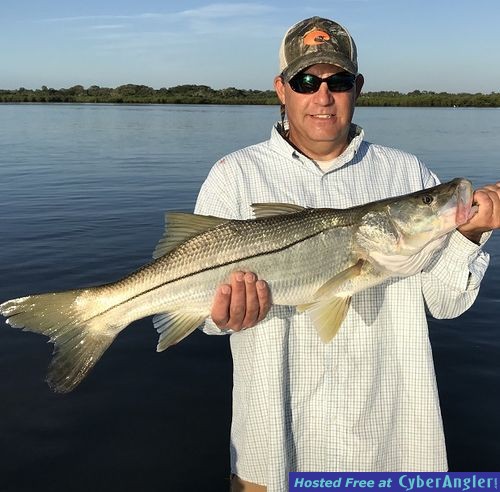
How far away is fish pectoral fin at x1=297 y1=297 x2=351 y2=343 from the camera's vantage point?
126 inches

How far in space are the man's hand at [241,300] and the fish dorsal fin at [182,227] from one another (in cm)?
39

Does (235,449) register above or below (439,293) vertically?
below

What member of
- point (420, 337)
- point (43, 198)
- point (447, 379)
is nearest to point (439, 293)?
point (420, 337)

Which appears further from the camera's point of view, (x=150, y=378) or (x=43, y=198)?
(x=43, y=198)

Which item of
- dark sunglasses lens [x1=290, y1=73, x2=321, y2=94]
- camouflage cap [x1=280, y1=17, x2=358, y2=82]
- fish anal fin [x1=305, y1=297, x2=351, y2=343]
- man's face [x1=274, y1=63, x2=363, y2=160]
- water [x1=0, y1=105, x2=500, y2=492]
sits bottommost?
water [x1=0, y1=105, x2=500, y2=492]

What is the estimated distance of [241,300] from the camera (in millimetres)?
3180

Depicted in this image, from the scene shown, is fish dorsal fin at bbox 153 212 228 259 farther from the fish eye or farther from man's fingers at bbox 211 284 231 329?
the fish eye

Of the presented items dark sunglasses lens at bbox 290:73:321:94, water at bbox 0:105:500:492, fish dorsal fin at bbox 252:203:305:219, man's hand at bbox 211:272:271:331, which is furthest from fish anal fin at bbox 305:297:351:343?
water at bbox 0:105:500:492

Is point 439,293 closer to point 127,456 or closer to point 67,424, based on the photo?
point 127,456

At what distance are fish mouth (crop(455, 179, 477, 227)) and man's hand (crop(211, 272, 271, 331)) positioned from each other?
1.19m

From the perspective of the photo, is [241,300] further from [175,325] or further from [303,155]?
[303,155]

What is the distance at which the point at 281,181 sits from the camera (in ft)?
11.9

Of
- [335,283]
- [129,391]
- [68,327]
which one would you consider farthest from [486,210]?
[129,391]

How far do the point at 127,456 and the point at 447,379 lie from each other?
4238 millimetres
